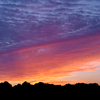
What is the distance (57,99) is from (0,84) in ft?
92.6

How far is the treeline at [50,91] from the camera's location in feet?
215

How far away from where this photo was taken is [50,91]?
70.9 m

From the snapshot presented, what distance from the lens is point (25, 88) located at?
2923 inches

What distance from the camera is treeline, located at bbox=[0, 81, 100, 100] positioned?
65594mm

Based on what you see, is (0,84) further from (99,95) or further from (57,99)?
(99,95)

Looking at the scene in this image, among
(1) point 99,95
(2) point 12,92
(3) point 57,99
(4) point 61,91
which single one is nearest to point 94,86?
(1) point 99,95

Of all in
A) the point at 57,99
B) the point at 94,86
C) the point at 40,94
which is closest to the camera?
the point at 57,99

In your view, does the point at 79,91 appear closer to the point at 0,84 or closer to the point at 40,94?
the point at 40,94

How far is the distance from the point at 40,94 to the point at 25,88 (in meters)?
9.49

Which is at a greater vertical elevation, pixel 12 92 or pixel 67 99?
pixel 12 92

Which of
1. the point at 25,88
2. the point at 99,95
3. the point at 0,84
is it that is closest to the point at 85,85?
the point at 99,95

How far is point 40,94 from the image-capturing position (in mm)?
67312

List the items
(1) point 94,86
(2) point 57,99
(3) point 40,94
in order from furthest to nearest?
(1) point 94,86 → (3) point 40,94 → (2) point 57,99

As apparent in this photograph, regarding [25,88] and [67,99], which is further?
[25,88]
